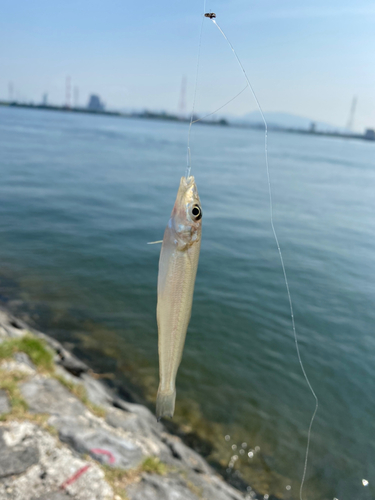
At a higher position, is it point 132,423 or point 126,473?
point 126,473

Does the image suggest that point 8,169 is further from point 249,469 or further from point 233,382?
point 249,469

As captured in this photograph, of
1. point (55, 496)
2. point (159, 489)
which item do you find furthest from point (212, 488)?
point (55, 496)

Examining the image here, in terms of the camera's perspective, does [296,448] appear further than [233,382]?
No

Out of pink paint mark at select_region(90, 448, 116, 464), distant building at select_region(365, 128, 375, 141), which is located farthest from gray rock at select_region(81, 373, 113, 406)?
distant building at select_region(365, 128, 375, 141)

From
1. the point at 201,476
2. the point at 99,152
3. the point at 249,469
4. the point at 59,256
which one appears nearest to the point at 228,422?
the point at 249,469

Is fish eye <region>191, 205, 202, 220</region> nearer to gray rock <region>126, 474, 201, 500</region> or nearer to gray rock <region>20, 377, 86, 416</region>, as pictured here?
gray rock <region>126, 474, 201, 500</region>

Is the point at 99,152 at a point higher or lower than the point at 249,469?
higher

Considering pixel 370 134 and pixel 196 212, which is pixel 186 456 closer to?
pixel 196 212
